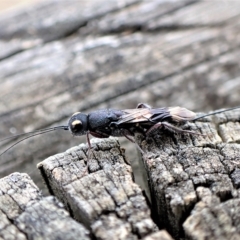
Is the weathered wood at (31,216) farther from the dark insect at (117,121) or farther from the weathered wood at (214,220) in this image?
the dark insect at (117,121)

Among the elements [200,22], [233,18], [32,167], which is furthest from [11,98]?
[233,18]

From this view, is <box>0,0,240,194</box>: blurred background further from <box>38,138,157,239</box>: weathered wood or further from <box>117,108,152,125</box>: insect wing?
<box>38,138,157,239</box>: weathered wood

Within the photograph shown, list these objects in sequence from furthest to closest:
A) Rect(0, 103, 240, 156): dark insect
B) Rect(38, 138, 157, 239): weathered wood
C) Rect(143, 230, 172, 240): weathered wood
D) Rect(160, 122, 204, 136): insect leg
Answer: Rect(0, 103, 240, 156): dark insect < Rect(160, 122, 204, 136): insect leg < Rect(38, 138, 157, 239): weathered wood < Rect(143, 230, 172, 240): weathered wood

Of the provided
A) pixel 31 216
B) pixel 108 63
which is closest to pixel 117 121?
pixel 108 63

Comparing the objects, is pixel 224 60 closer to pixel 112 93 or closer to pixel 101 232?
pixel 112 93

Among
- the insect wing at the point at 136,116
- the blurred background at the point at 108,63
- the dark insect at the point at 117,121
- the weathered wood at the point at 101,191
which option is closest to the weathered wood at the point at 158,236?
the weathered wood at the point at 101,191

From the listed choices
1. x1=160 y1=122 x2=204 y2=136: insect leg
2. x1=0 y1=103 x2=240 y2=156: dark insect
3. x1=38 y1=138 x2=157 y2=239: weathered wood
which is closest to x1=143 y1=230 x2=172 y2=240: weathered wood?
x1=38 y1=138 x2=157 y2=239: weathered wood

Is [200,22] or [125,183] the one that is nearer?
[125,183]

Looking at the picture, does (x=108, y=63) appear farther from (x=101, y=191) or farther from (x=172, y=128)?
(x=101, y=191)
